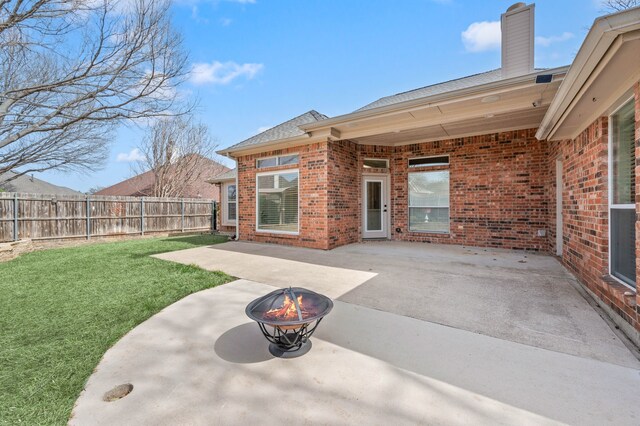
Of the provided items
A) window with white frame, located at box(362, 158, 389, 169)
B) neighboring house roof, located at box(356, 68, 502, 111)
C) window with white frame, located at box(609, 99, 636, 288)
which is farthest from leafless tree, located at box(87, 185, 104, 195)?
window with white frame, located at box(609, 99, 636, 288)

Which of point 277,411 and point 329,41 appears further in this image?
point 329,41

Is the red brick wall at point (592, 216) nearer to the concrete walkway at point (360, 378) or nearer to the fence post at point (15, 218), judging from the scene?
the concrete walkway at point (360, 378)

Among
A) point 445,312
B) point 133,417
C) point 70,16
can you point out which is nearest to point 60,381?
point 133,417

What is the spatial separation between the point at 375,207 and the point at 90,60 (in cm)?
841

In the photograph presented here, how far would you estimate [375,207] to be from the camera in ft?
29.1

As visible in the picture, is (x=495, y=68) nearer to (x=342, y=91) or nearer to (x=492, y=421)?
(x=342, y=91)

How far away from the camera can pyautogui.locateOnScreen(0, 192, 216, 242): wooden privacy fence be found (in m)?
9.09

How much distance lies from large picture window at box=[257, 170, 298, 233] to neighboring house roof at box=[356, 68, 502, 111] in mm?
3378

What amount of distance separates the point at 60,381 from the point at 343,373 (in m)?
2.21

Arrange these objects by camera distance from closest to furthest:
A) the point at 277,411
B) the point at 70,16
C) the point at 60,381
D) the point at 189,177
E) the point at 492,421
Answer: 1. the point at 492,421
2. the point at 277,411
3. the point at 60,381
4. the point at 70,16
5. the point at 189,177

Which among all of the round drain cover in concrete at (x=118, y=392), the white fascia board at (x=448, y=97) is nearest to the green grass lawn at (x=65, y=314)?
the round drain cover in concrete at (x=118, y=392)

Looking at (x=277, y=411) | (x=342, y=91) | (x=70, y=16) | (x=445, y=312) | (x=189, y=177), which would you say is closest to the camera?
(x=277, y=411)

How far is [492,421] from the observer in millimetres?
1718

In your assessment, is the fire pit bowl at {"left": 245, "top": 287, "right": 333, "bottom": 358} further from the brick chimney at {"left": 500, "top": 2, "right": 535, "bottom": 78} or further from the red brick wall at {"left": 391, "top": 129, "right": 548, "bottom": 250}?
the brick chimney at {"left": 500, "top": 2, "right": 535, "bottom": 78}
